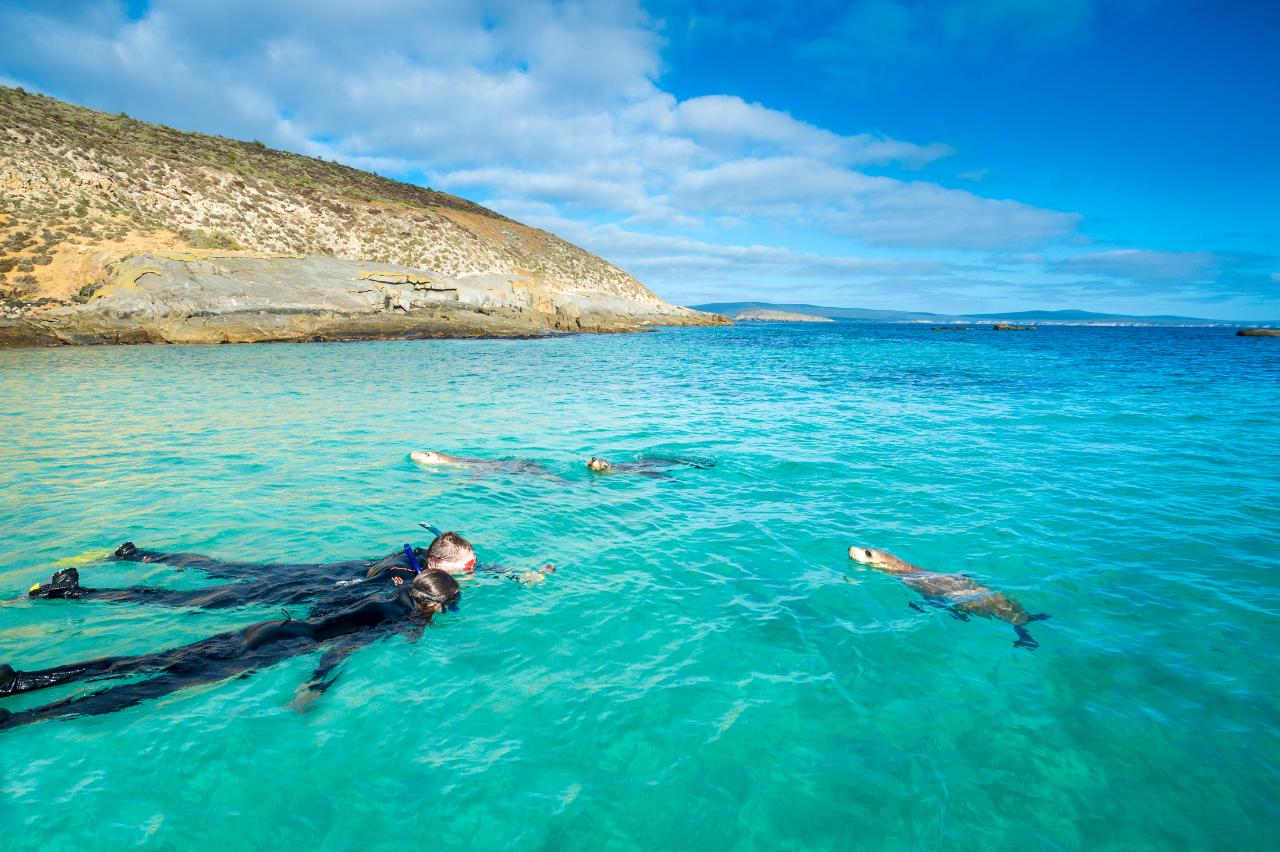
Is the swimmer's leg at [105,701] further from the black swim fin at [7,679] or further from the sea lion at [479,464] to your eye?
the sea lion at [479,464]

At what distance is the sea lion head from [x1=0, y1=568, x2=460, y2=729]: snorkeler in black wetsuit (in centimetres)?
478

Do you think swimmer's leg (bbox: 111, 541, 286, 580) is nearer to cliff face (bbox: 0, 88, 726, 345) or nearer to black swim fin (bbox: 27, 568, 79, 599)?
black swim fin (bbox: 27, 568, 79, 599)

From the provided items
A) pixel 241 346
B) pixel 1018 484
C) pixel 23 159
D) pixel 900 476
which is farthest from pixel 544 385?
pixel 23 159

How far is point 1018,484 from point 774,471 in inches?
172

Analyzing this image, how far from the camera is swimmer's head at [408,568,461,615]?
5.73 m

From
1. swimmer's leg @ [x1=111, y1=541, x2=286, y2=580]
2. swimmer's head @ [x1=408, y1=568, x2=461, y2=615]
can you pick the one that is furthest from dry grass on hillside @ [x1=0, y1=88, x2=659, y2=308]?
swimmer's head @ [x1=408, y1=568, x2=461, y2=615]

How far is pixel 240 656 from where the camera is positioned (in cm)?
480

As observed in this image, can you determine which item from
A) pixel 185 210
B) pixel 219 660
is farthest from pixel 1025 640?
pixel 185 210

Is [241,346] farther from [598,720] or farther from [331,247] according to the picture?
[598,720]

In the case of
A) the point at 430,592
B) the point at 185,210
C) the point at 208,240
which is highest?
the point at 185,210

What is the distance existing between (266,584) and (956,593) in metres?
7.52

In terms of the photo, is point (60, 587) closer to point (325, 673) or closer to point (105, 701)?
point (105, 701)

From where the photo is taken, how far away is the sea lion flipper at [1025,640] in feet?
18.1

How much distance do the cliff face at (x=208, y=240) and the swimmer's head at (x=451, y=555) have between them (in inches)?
1475
